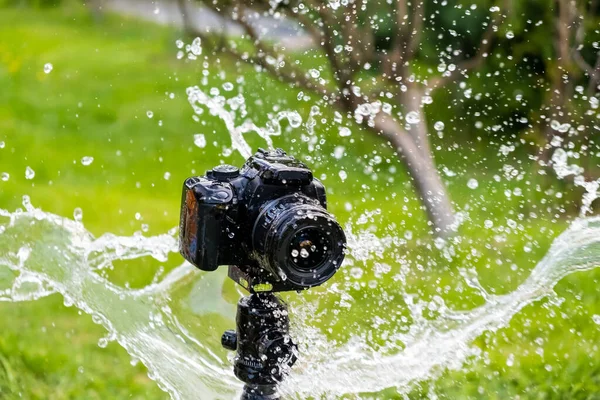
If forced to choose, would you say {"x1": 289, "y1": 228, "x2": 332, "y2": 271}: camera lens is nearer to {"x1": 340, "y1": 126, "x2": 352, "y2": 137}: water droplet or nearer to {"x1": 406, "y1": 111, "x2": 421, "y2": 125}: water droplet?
{"x1": 406, "y1": 111, "x2": 421, "y2": 125}: water droplet

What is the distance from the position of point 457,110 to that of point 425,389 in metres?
2.29

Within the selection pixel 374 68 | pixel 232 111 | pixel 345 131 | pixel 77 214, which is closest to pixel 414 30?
pixel 374 68

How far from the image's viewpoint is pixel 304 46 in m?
4.17

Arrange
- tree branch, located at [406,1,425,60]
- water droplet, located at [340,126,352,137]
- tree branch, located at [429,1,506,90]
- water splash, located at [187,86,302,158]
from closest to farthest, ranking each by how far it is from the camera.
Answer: tree branch, located at [406,1,425,60] < tree branch, located at [429,1,506,90] < water droplet, located at [340,126,352,137] < water splash, located at [187,86,302,158]

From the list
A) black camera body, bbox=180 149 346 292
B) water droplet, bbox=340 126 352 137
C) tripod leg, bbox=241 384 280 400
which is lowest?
water droplet, bbox=340 126 352 137

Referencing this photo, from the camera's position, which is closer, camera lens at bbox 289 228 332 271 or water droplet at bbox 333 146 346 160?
camera lens at bbox 289 228 332 271

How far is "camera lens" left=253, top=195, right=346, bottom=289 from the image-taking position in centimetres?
148

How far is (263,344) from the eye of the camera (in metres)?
1.63

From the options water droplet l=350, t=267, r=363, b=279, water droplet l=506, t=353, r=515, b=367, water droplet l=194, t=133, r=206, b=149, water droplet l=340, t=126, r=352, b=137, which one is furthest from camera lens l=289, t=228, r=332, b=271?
water droplet l=194, t=133, r=206, b=149

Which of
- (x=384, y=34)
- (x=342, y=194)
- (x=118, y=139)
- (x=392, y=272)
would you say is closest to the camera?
(x=392, y=272)

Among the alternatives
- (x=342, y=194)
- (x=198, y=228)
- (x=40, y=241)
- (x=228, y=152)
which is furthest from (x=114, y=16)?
(x=198, y=228)

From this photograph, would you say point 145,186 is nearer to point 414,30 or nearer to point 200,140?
point 200,140

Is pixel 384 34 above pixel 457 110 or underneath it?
above

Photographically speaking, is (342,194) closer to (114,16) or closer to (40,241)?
(40,241)
